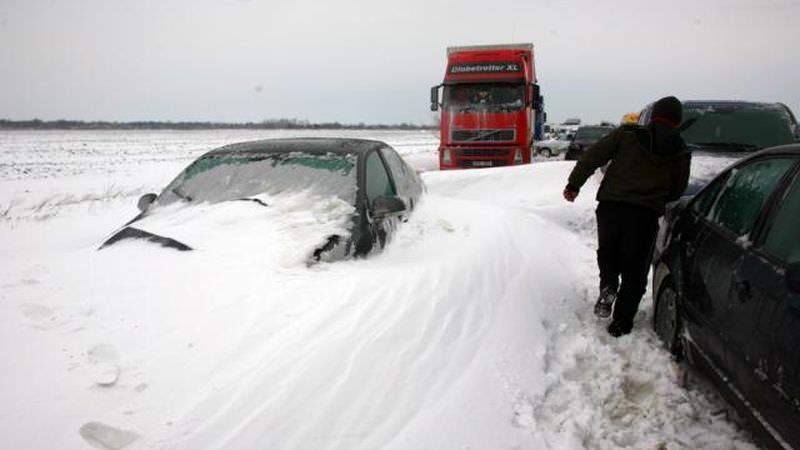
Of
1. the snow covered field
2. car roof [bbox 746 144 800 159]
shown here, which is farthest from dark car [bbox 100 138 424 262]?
car roof [bbox 746 144 800 159]

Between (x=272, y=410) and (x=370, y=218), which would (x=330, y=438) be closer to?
(x=272, y=410)

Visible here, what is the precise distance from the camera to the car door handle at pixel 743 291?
286 centimetres

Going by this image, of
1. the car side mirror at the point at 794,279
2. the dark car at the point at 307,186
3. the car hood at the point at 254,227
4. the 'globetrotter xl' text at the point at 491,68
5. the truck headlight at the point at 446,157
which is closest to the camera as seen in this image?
the car side mirror at the point at 794,279

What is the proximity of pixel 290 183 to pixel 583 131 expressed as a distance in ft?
66.9

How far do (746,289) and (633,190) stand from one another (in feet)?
5.57

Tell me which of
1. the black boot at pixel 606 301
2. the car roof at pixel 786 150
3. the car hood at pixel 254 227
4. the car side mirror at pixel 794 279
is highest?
the car roof at pixel 786 150

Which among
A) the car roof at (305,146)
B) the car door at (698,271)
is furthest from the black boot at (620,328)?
the car roof at (305,146)

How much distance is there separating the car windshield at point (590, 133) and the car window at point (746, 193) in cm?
2023

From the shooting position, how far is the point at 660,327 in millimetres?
4441

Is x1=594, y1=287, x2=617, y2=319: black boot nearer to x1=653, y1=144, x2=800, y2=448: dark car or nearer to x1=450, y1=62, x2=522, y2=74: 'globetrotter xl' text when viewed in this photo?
x1=653, y1=144, x2=800, y2=448: dark car

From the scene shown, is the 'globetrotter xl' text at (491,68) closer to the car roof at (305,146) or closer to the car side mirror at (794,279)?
Result: the car roof at (305,146)

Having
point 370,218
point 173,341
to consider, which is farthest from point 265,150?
point 173,341

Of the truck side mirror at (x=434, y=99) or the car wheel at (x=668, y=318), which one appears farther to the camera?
the truck side mirror at (x=434, y=99)

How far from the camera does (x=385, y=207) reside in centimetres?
499
